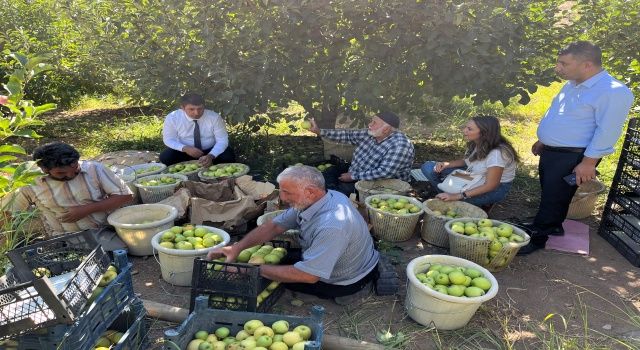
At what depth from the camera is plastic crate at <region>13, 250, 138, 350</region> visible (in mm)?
2234

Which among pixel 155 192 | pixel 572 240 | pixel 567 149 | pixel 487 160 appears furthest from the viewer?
pixel 155 192

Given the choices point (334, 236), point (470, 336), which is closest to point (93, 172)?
point (334, 236)

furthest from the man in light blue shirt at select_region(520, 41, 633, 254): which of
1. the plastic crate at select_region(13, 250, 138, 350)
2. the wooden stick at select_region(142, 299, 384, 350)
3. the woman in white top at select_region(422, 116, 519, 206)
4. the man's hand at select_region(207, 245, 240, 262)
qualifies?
the plastic crate at select_region(13, 250, 138, 350)

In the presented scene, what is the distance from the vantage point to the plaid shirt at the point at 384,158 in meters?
5.36

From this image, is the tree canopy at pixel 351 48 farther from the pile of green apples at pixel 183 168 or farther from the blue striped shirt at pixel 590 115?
the blue striped shirt at pixel 590 115

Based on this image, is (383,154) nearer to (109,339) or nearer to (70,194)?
(70,194)

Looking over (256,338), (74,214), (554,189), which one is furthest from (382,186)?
(74,214)

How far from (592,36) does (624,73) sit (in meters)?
0.88

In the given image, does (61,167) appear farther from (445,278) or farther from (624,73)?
(624,73)

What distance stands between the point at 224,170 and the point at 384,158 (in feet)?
6.97

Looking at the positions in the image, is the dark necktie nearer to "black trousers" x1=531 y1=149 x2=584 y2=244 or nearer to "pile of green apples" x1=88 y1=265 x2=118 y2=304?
"pile of green apples" x1=88 y1=265 x2=118 y2=304

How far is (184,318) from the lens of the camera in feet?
11.0

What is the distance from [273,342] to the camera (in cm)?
272

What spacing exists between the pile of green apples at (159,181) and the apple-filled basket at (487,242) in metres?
3.29
